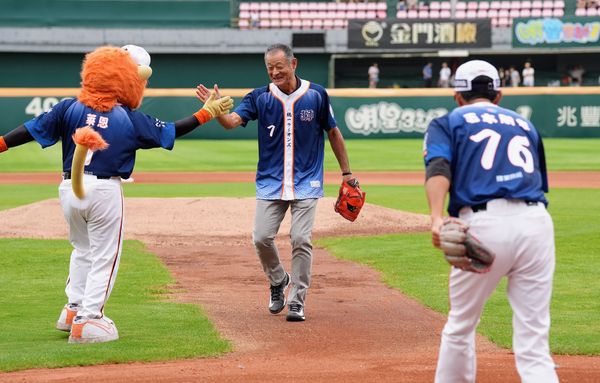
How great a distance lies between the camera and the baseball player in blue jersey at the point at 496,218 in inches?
198

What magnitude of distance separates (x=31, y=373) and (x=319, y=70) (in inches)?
1575

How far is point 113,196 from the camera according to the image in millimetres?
7180

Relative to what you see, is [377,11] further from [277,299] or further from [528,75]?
[277,299]

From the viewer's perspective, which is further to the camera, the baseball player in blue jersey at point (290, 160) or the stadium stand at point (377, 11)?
the stadium stand at point (377, 11)

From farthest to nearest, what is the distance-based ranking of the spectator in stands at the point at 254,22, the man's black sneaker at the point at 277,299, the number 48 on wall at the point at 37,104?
1. the spectator in stands at the point at 254,22
2. the number 48 on wall at the point at 37,104
3. the man's black sneaker at the point at 277,299

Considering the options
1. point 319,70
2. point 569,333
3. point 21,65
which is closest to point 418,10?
point 319,70

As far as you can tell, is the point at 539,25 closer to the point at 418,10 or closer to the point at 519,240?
the point at 418,10

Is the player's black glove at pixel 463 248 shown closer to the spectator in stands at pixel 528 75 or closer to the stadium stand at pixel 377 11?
the spectator in stands at pixel 528 75

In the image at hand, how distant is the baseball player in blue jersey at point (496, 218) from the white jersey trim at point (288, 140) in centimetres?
310

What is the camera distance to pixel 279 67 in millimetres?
8156

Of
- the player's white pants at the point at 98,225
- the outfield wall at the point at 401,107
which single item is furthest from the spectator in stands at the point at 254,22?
the player's white pants at the point at 98,225

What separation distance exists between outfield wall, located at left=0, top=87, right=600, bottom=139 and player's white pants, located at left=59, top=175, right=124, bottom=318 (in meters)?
27.7

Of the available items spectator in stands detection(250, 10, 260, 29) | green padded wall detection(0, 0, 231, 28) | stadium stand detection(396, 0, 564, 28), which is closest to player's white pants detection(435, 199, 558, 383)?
spectator in stands detection(250, 10, 260, 29)

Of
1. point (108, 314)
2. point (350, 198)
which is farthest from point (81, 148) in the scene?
point (350, 198)
